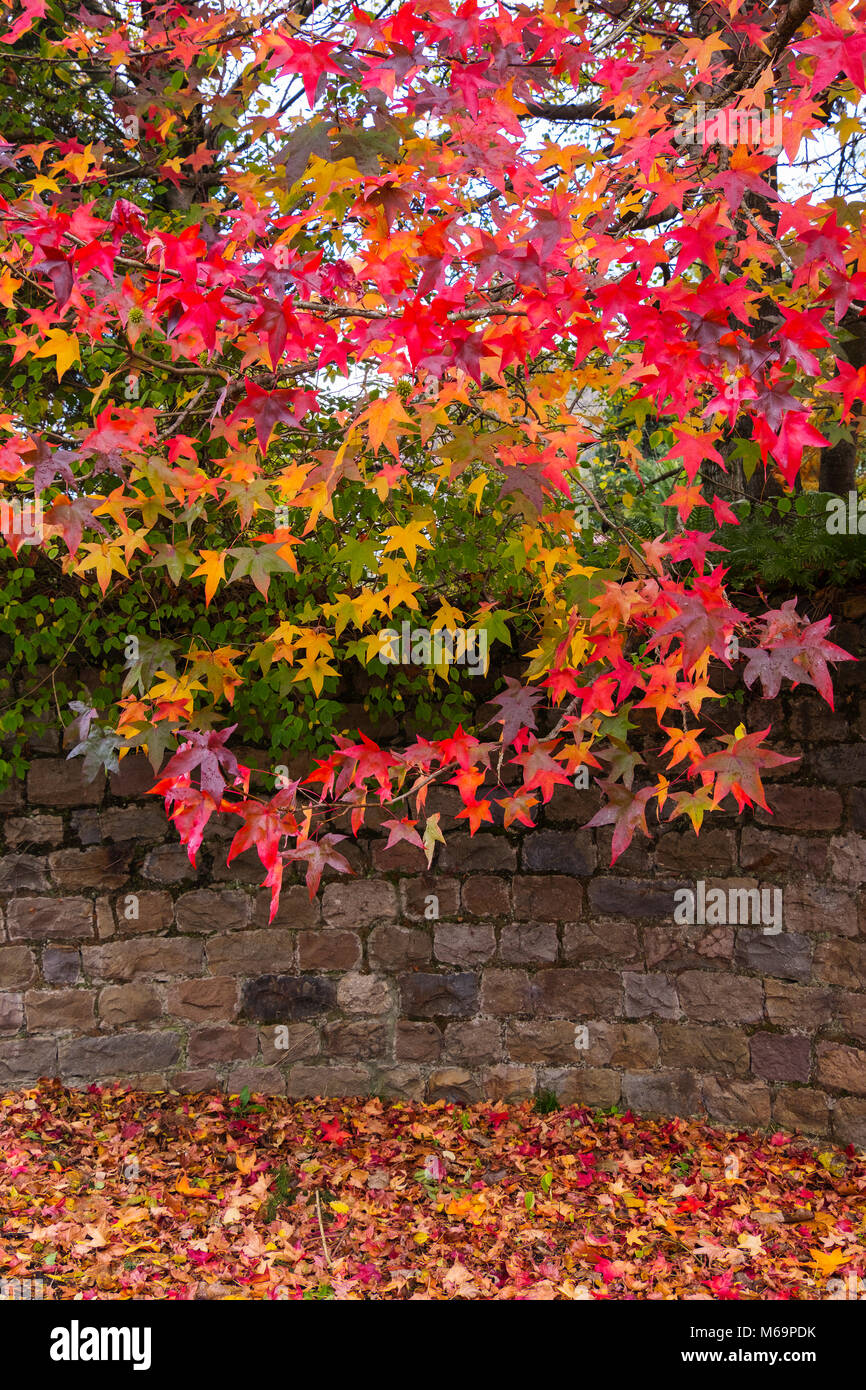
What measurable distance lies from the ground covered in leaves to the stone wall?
5.6 inches

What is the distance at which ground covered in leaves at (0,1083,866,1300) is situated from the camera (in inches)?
112

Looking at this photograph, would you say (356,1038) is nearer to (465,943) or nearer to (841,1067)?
(465,943)

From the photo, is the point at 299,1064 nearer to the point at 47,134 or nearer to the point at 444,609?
the point at 444,609

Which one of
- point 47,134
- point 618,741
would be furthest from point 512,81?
point 47,134

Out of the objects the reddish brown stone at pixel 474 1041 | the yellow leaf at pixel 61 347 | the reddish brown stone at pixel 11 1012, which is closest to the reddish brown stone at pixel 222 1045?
the reddish brown stone at pixel 11 1012

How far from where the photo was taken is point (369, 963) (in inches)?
153

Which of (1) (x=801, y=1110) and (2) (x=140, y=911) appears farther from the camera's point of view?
(2) (x=140, y=911)

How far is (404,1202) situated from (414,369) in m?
2.75

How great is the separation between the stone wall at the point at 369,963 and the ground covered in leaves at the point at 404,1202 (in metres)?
0.14

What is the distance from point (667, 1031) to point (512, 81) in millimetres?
3336

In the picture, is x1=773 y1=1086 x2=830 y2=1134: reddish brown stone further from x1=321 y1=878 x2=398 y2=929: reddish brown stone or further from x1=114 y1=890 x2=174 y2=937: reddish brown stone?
x1=114 y1=890 x2=174 y2=937: reddish brown stone

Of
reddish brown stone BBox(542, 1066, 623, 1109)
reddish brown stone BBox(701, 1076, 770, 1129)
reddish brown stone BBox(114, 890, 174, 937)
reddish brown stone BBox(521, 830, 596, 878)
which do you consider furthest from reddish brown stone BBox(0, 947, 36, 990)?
reddish brown stone BBox(701, 1076, 770, 1129)

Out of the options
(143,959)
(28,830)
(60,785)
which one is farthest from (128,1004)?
(60,785)

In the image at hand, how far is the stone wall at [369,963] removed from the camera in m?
3.80
